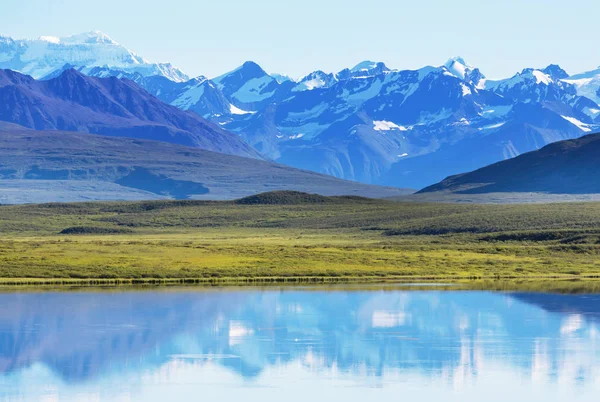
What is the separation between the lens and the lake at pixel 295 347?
44969 mm

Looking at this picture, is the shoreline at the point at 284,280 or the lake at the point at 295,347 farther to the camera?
the shoreline at the point at 284,280

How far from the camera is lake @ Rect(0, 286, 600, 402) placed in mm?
44969

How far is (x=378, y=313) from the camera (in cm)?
6762

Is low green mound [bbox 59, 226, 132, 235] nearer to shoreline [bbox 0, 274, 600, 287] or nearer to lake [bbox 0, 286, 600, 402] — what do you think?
shoreline [bbox 0, 274, 600, 287]

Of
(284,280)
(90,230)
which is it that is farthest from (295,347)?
(90,230)

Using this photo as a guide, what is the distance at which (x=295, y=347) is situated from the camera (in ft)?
179

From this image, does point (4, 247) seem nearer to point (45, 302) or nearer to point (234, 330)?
point (45, 302)

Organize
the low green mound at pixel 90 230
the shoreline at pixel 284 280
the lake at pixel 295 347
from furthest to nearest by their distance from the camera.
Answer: the low green mound at pixel 90 230
the shoreline at pixel 284 280
the lake at pixel 295 347

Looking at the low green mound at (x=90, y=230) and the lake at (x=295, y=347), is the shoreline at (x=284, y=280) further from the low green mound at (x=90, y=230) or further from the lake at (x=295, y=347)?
the low green mound at (x=90, y=230)

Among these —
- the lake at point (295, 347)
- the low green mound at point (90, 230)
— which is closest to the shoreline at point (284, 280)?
the lake at point (295, 347)

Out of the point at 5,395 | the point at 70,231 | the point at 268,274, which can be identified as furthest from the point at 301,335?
A: the point at 70,231

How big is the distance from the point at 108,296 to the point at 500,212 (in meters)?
131

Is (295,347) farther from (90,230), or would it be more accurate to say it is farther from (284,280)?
(90,230)

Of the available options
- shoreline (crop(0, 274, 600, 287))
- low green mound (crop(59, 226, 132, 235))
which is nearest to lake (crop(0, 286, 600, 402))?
shoreline (crop(0, 274, 600, 287))
